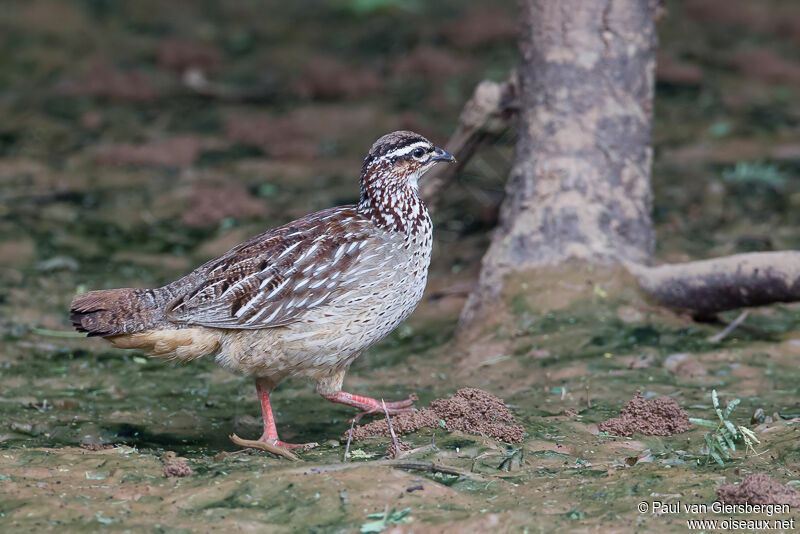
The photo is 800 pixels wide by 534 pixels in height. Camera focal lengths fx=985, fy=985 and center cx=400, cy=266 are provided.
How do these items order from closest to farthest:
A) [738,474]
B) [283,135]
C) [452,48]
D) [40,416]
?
[738,474] → [40,416] → [283,135] → [452,48]

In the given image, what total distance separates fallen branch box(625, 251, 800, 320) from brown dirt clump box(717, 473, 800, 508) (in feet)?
9.03

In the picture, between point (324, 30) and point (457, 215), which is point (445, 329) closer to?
point (457, 215)

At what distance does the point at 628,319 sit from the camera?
761cm

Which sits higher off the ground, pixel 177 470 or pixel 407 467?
pixel 177 470

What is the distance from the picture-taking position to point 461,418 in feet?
19.2

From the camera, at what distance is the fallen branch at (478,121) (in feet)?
27.3

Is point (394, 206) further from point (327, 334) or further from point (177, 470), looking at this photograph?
point (177, 470)

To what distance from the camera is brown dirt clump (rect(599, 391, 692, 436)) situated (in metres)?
5.82

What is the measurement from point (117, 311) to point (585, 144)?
13.1ft

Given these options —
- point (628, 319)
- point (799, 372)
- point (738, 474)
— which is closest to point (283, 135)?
point (628, 319)

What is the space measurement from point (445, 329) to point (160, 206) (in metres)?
4.24

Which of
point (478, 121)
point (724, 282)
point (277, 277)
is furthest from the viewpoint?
point (478, 121)

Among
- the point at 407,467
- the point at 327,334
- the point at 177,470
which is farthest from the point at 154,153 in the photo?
the point at 407,467

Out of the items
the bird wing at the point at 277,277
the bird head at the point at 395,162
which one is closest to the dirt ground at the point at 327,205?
the bird wing at the point at 277,277
